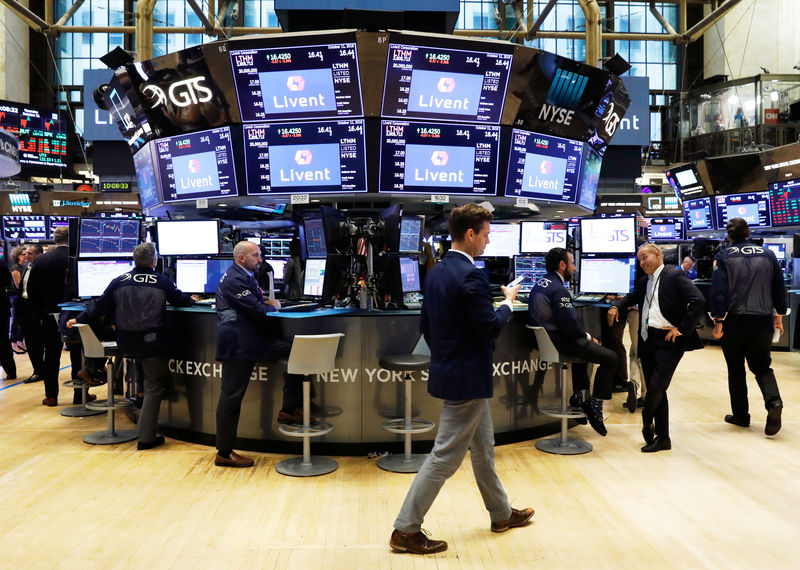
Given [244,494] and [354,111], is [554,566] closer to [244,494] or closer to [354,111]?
[244,494]

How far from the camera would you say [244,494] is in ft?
12.7

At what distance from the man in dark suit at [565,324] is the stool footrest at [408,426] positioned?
108 centimetres

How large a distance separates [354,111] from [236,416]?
249cm

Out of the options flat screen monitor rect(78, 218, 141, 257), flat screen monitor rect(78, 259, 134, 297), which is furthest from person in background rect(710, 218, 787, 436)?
flat screen monitor rect(78, 218, 141, 257)

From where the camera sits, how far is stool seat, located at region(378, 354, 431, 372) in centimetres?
421

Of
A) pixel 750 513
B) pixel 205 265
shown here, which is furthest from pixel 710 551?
pixel 205 265

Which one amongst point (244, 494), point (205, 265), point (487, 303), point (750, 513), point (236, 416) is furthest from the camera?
point (205, 265)

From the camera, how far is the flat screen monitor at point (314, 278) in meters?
5.71

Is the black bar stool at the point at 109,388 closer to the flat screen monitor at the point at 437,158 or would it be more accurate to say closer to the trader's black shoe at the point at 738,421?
the flat screen monitor at the point at 437,158

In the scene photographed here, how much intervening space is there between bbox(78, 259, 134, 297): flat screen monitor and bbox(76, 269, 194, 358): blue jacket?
1.65m

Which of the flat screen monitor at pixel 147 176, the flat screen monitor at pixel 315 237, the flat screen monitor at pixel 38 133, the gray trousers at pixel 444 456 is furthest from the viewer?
the flat screen monitor at pixel 38 133

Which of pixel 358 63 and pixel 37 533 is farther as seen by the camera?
pixel 358 63

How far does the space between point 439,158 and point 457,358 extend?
2.95 meters

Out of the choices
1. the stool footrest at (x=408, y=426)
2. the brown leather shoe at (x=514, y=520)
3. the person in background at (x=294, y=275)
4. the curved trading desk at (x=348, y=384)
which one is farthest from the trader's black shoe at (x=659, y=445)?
the person in background at (x=294, y=275)
